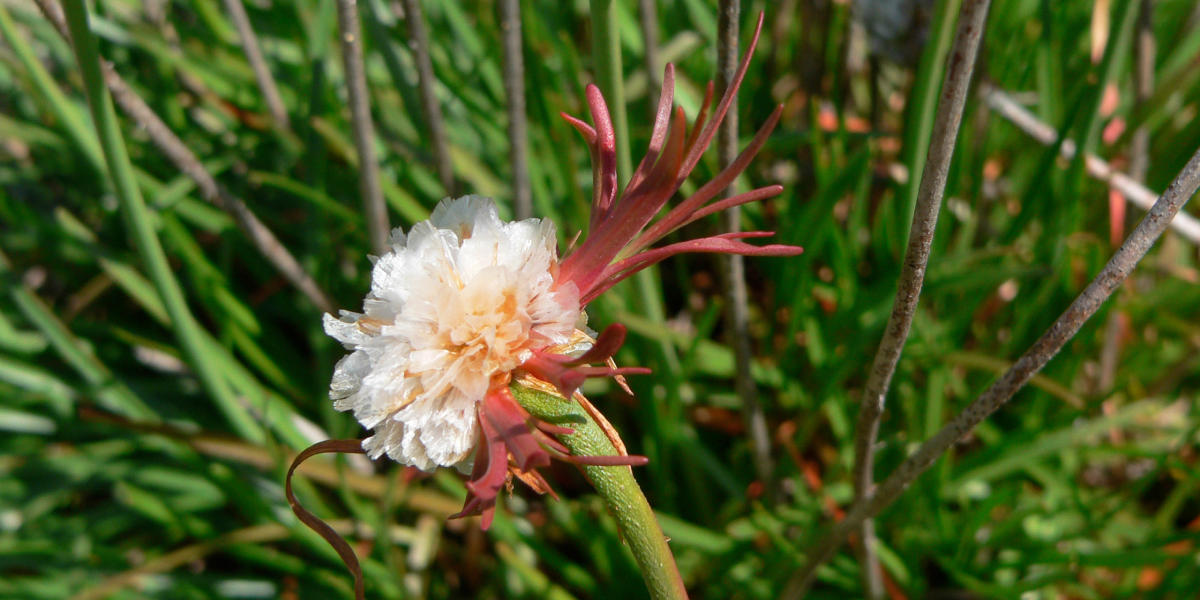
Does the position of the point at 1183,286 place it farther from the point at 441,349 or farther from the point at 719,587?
the point at 441,349

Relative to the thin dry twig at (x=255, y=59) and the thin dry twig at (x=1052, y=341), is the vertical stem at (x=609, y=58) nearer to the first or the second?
the thin dry twig at (x=1052, y=341)

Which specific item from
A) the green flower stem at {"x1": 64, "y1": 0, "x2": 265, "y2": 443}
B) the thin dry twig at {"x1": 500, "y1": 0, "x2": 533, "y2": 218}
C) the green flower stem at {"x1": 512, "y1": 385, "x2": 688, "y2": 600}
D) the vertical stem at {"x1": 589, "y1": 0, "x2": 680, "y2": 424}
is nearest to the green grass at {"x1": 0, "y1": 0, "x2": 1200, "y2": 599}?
the green flower stem at {"x1": 64, "y1": 0, "x2": 265, "y2": 443}

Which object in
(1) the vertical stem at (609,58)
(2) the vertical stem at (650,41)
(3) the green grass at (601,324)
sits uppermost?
(2) the vertical stem at (650,41)

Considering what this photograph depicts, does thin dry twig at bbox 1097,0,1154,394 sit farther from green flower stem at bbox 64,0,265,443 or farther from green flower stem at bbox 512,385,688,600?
green flower stem at bbox 64,0,265,443

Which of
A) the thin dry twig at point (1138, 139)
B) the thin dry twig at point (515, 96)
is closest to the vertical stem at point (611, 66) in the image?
the thin dry twig at point (515, 96)

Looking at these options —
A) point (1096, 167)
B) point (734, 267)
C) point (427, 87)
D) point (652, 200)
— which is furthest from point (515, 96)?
point (1096, 167)

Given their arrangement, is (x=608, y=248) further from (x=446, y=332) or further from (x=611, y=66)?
(x=611, y=66)
